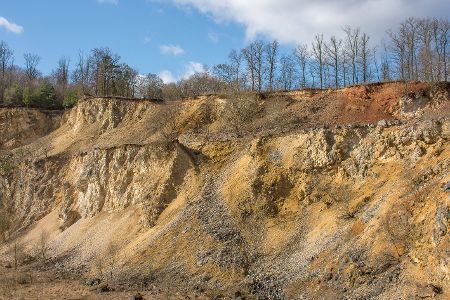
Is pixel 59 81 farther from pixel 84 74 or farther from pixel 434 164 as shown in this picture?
pixel 434 164

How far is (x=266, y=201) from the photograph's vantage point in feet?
91.6

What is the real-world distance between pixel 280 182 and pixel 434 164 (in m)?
8.81

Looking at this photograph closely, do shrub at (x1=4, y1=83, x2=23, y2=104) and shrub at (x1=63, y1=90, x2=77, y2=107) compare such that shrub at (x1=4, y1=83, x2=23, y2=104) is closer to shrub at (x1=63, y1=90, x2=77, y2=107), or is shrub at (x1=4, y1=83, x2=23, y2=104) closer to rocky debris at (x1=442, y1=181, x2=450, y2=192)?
shrub at (x1=63, y1=90, x2=77, y2=107)

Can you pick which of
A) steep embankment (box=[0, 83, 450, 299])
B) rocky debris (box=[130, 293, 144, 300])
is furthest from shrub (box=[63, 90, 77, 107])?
rocky debris (box=[130, 293, 144, 300])

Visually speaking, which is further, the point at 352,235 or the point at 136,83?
the point at 136,83

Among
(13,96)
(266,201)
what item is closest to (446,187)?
(266,201)

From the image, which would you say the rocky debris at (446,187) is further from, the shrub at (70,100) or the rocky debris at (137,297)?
the shrub at (70,100)

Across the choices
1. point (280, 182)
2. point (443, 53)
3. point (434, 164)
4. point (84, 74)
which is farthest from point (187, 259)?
point (84, 74)

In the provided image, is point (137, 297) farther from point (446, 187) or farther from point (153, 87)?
point (153, 87)

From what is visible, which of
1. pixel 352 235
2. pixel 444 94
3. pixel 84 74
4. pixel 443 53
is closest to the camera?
pixel 352 235

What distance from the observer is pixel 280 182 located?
2842 cm

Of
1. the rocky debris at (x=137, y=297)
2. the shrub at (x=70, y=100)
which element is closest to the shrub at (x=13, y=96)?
the shrub at (x=70, y=100)

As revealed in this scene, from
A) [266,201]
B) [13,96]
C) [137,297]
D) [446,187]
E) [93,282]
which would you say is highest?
[13,96]

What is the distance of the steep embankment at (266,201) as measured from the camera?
66.9ft
